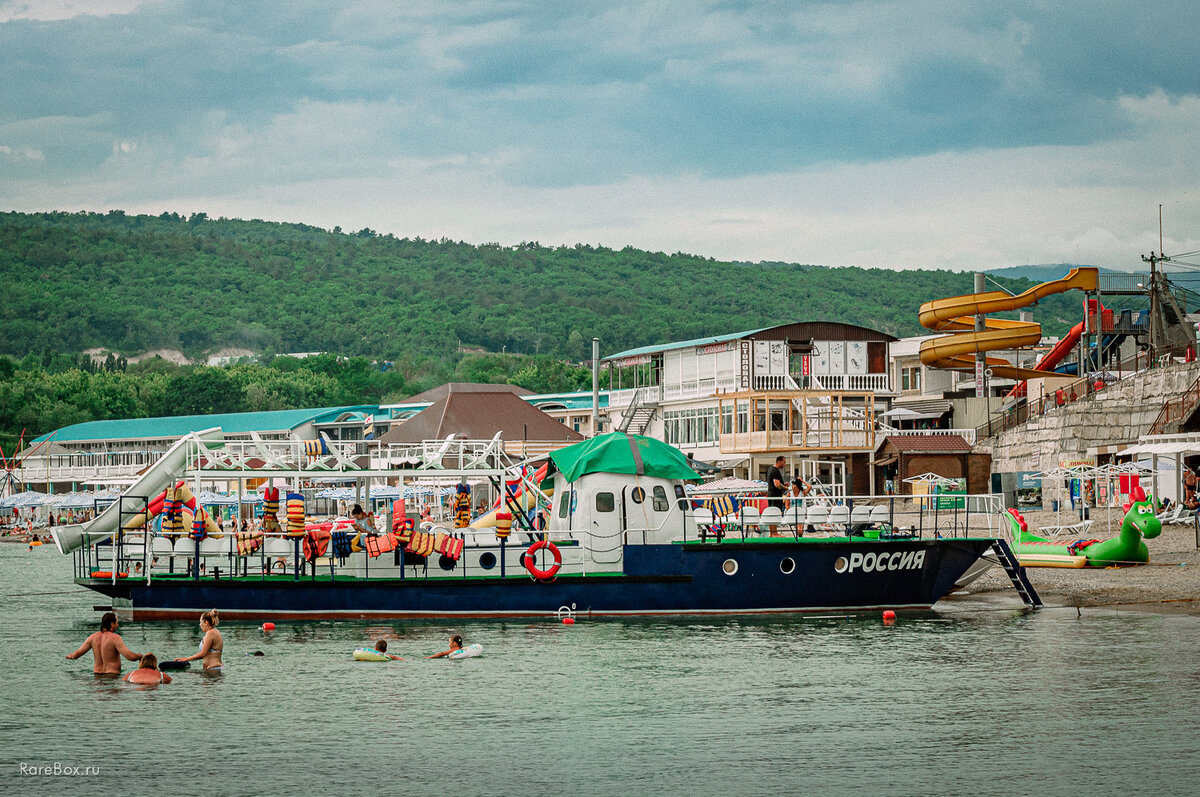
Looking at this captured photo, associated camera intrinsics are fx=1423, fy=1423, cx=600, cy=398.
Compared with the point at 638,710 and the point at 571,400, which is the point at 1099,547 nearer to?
the point at 638,710

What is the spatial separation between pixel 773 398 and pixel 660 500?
36.1 m

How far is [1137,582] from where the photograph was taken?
36.4 metres

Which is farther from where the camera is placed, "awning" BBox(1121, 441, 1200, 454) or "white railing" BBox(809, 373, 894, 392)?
"white railing" BBox(809, 373, 894, 392)

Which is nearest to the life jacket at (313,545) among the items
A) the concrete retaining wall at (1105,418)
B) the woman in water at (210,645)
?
the woman in water at (210,645)

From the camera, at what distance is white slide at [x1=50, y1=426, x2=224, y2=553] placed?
105ft

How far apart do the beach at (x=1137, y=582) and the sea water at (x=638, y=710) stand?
1.93 metres

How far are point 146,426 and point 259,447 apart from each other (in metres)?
95.2

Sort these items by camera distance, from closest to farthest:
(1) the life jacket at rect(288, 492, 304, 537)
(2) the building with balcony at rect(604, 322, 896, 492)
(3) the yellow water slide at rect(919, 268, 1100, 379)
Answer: (1) the life jacket at rect(288, 492, 304, 537)
(2) the building with balcony at rect(604, 322, 896, 492)
(3) the yellow water slide at rect(919, 268, 1100, 379)

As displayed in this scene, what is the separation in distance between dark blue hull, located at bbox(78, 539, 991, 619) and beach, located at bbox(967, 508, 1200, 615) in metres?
7.72

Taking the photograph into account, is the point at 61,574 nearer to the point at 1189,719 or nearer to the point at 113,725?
the point at 113,725

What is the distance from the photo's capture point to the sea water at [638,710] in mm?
17297

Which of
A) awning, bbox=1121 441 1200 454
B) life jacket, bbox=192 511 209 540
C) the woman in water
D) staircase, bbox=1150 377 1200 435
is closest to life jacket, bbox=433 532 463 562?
life jacket, bbox=192 511 209 540

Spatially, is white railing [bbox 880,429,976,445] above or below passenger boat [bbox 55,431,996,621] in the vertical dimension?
above

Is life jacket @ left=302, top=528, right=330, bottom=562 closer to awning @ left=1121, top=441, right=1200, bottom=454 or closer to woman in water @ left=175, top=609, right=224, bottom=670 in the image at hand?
woman in water @ left=175, top=609, right=224, bottom=670
